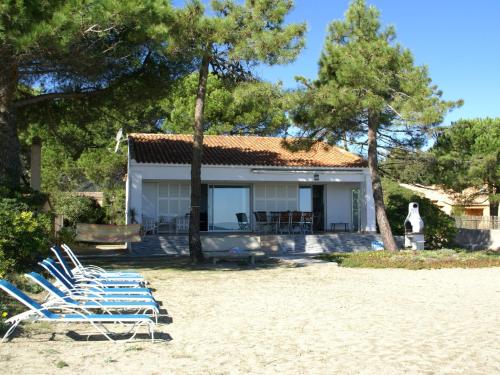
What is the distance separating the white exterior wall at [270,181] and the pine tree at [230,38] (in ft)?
18.5

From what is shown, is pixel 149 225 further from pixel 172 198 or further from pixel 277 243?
pixel 277 243

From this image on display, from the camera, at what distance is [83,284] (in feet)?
29.9

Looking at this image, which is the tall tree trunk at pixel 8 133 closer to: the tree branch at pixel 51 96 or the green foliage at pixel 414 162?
the tree branch at pixel 51 96

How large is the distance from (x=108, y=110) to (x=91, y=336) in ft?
37.6

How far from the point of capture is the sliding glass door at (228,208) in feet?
79.8

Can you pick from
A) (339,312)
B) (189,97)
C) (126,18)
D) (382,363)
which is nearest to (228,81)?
(126,18)

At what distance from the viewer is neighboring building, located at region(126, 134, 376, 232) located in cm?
2206

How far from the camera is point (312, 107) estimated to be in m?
18.1

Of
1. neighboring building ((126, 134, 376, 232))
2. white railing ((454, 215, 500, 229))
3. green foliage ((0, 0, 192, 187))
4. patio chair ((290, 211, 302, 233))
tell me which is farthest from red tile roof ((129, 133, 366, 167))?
white railing ((454, 215, 500, 229))

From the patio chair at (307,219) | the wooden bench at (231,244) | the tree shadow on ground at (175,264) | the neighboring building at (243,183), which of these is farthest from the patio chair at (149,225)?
the patio chair at (307,219)

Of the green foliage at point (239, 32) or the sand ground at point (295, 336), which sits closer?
the sand ground at point (295, 336)

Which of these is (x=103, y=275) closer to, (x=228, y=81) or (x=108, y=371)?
(x=108, y=371)

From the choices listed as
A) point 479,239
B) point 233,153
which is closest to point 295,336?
point 233,153

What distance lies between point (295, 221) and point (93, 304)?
1518 centimetres
